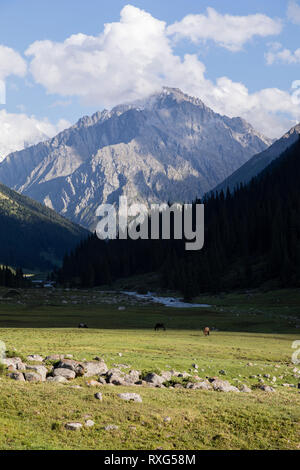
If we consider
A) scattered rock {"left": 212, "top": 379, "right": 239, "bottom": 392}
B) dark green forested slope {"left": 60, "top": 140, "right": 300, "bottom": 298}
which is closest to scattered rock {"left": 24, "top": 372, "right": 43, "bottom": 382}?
scattered rock {"left": 212, "top": 379, "right": 239, "bottom": 392}

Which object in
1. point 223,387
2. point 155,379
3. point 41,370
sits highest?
point 41,370

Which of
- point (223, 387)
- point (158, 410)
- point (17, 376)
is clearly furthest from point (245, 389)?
point (17, 376)

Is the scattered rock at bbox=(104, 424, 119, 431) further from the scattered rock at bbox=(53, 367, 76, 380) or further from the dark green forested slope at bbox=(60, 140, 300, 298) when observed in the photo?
the dark green forested slope at bbox=(60, 140, 300, 298)

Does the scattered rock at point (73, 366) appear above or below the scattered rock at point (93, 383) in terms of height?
above

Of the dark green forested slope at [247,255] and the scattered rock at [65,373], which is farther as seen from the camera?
the dark green forested slope at [247,255]

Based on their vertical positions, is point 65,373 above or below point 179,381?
above

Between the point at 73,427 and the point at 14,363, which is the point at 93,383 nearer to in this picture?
the point at 14,363

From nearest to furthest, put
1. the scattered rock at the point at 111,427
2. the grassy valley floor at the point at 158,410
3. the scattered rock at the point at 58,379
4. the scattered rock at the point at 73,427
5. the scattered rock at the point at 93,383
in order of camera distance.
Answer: the grassy valley floor at the point at 158,410 < the scattered rock at the point at 73,427 < the scattered rock at the point at 111,427 < the scattered rock at the point at 93,383 < the scattered rock at the point at 58,379

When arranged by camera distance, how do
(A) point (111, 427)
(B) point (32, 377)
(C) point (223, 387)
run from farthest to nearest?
(C) point (223, 387) → (B) point (32, 377) → (A) point (111, 427)

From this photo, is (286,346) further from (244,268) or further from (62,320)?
(244,268)

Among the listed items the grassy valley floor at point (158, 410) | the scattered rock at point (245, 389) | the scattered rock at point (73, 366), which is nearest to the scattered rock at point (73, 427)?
the grassy valley floor at point (158, 410)

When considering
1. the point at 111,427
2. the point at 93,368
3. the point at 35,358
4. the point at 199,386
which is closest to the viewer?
the point at 111,427

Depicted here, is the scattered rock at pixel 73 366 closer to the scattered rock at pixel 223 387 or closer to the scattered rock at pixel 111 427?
the scattered rock at pixel 223 387

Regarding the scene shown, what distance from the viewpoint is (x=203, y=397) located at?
22.2 meters
